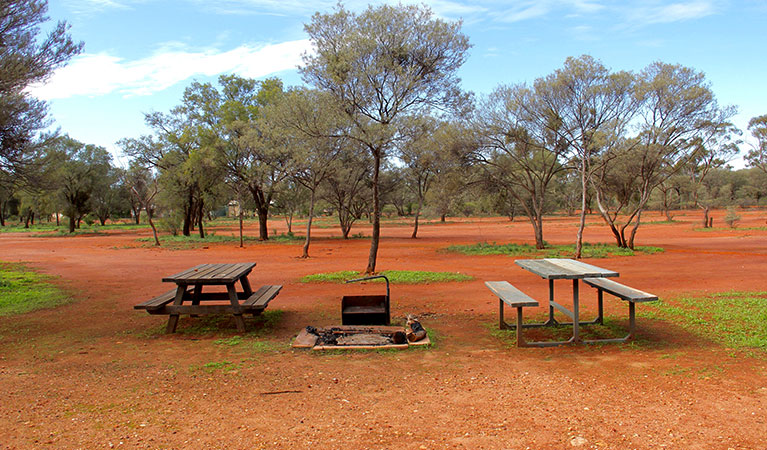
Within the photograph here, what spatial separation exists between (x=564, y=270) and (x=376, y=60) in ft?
27.4

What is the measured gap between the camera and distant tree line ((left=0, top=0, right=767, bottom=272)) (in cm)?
1210

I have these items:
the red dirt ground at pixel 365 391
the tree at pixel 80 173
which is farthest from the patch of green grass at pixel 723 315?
the tree at pixel 80 173

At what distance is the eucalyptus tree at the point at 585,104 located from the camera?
18.2 meters

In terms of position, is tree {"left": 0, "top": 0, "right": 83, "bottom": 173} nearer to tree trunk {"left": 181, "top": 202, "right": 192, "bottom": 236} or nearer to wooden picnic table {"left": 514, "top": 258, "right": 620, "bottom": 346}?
wooden picnic table {"left": 514, "top": 258, "right": 620, "bottom": 346}

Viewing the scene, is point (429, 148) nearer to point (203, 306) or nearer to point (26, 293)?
point (203, 306)

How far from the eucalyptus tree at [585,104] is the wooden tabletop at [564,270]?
1222 centimetres

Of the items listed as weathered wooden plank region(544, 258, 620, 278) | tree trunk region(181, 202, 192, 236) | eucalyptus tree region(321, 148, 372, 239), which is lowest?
weathered wooden plank region(544, 258, 620, 278)

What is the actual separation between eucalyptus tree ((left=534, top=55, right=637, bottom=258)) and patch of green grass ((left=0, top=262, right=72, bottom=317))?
1621 centimetres

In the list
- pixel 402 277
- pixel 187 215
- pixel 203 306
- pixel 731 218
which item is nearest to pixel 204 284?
pixel 203 306

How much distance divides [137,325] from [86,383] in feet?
8.98

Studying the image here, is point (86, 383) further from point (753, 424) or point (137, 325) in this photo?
point (753, 424)

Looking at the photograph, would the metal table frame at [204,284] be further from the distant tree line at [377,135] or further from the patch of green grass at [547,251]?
the patch of green grass at [547,251]

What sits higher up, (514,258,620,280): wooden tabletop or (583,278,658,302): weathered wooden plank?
(514,258,620,280): wooden tabletop

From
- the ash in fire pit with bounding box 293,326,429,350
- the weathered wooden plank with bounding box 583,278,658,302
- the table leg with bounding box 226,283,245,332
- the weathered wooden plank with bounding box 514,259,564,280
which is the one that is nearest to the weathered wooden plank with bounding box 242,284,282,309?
the table leg with bounding box 226,283,245,332
